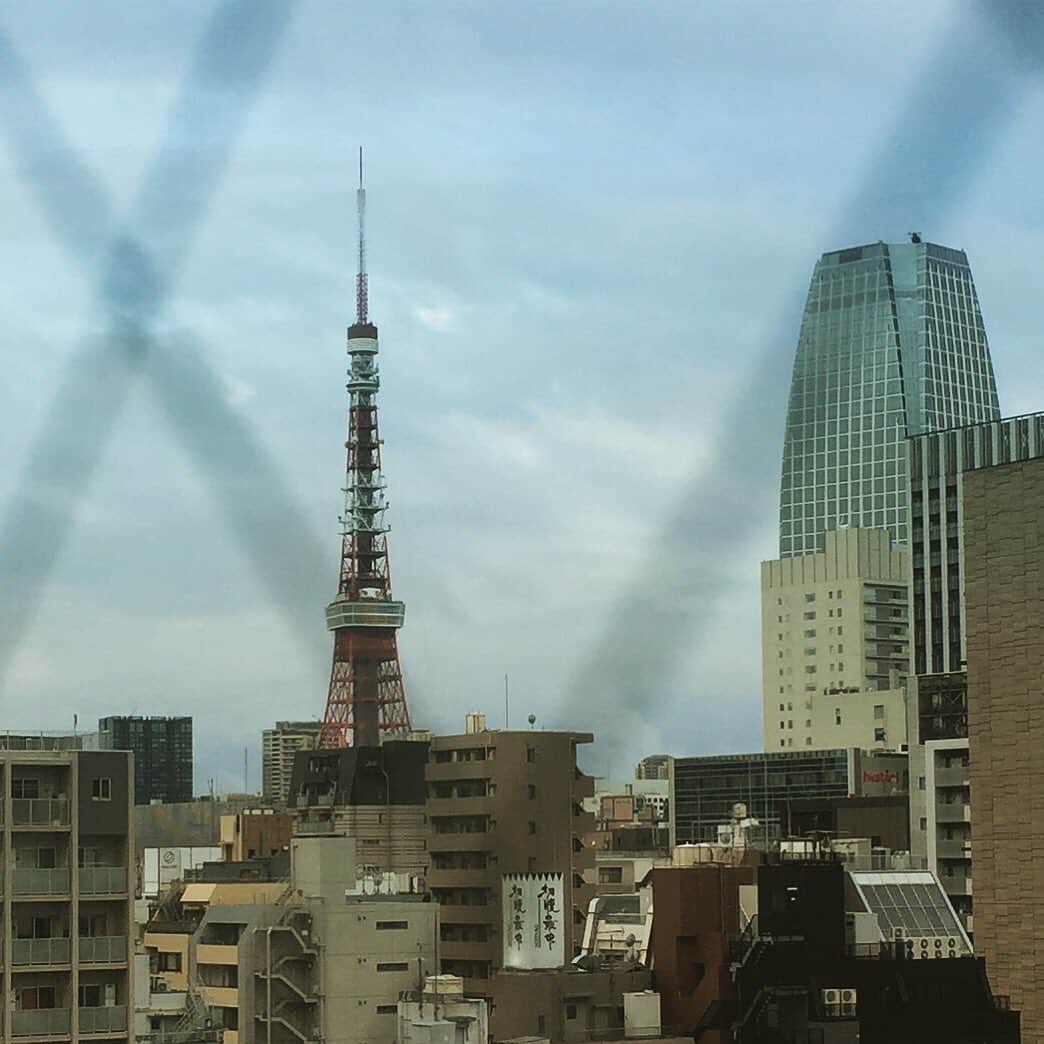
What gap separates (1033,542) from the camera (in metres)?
36.4

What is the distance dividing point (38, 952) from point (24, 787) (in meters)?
1.89

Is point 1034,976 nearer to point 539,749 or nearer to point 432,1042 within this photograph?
point 432,1042

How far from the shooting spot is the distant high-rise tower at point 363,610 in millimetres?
101062

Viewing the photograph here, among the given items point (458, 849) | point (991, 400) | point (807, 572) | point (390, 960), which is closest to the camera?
point (390, 960)

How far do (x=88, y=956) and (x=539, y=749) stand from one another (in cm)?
2656

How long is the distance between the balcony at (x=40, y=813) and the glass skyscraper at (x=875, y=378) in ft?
313

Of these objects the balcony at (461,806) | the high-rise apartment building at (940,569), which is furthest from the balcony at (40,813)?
the high-rise apartment building at (940,569)

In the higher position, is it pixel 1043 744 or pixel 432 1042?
pixel 1043 744

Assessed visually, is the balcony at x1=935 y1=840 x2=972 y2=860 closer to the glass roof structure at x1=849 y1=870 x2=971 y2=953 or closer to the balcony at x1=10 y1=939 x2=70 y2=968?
the glass roof structure at x1=849 y1=870 x2=971 y2=953

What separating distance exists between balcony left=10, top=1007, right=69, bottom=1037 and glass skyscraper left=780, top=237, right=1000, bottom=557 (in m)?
96.7

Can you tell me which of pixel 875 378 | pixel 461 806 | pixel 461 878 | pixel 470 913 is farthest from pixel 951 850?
pixel 875 378

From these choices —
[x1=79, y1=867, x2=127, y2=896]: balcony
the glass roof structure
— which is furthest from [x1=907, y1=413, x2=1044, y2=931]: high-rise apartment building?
[x1=79, y1=867, x2=127, y2=896]: balcony

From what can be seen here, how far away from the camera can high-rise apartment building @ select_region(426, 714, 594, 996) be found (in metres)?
51.5

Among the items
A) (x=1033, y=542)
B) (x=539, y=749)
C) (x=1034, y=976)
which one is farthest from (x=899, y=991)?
(x=539, y=749)
